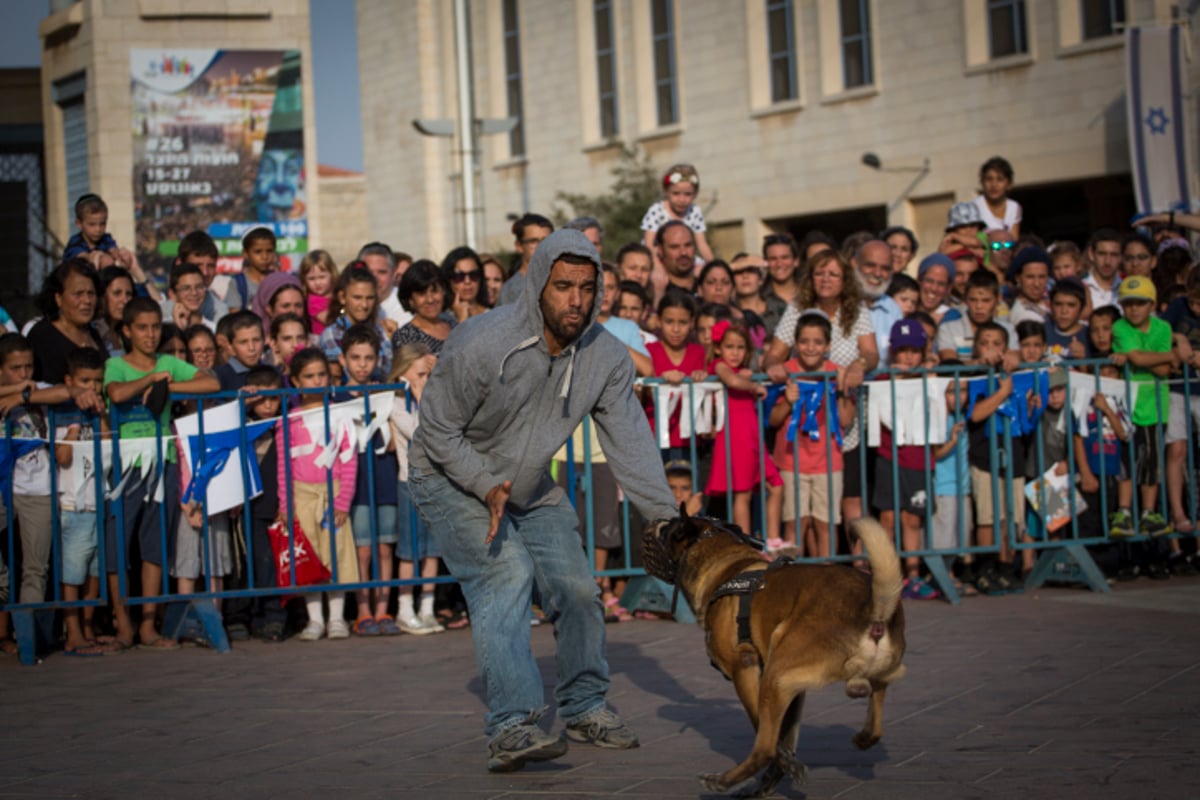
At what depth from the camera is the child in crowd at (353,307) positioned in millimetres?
10469

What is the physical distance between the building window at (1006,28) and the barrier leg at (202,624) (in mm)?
21880

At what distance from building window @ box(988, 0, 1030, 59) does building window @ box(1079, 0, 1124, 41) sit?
121 centimetres

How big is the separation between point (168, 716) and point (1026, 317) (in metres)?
7.20

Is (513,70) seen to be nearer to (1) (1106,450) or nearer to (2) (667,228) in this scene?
(2) (667,228)

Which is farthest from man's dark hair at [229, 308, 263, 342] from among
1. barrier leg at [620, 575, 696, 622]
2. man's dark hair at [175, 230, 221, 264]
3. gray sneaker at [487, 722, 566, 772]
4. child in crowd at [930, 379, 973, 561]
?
gray sneaker at [487, 722, 566, 772]

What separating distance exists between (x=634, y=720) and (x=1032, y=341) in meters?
5.34

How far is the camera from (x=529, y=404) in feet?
19.5

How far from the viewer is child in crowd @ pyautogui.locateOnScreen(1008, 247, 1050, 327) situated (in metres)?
11.5

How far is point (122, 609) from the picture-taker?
931 cm

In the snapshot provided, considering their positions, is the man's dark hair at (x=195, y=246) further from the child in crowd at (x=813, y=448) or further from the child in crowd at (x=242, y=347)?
the child in crowd at (x=813, y=448)

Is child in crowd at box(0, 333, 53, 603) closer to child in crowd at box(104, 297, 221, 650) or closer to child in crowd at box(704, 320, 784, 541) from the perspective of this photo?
child in crowd at box(104, 297, 221, 650)

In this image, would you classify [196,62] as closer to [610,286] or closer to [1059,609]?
[610,286]

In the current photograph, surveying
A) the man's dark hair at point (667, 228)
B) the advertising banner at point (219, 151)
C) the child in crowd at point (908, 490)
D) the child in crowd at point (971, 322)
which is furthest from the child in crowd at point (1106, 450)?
the advertising banner at point (219, 151)

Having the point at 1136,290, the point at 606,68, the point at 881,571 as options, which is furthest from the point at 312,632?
the point at 606,68
